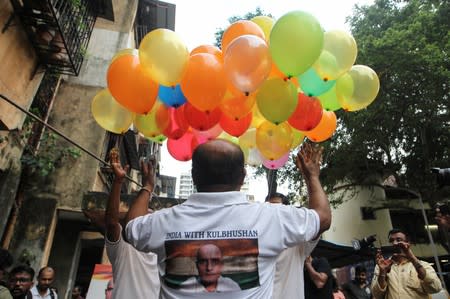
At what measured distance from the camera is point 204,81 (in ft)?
8.79

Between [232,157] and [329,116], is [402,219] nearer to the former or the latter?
[329,116]

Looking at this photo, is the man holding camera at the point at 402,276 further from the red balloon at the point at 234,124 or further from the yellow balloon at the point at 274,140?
the red balloon at the point at 234,124

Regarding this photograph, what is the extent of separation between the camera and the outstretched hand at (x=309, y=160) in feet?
5.78

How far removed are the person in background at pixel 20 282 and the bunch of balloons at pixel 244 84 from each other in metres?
2.04

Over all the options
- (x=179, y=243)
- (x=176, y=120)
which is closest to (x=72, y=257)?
(x=176, y=120)

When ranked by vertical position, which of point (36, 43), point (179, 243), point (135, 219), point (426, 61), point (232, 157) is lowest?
point (179, 243)

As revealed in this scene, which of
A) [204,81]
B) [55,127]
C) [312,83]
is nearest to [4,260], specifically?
[204,81]

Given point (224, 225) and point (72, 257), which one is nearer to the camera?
point (224, 225)

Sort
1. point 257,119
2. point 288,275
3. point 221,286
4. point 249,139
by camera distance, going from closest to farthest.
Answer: point 221,286, point 288,275, point 257,119, point 249,139

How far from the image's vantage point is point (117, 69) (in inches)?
115

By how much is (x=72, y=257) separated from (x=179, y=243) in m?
8.34

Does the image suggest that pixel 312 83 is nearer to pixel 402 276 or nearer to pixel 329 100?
pixel 329 100

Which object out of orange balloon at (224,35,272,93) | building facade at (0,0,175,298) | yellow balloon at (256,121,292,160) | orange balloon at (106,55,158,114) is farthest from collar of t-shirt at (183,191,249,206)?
building facade at (0,0,175,298)

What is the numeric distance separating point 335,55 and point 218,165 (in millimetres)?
1890
